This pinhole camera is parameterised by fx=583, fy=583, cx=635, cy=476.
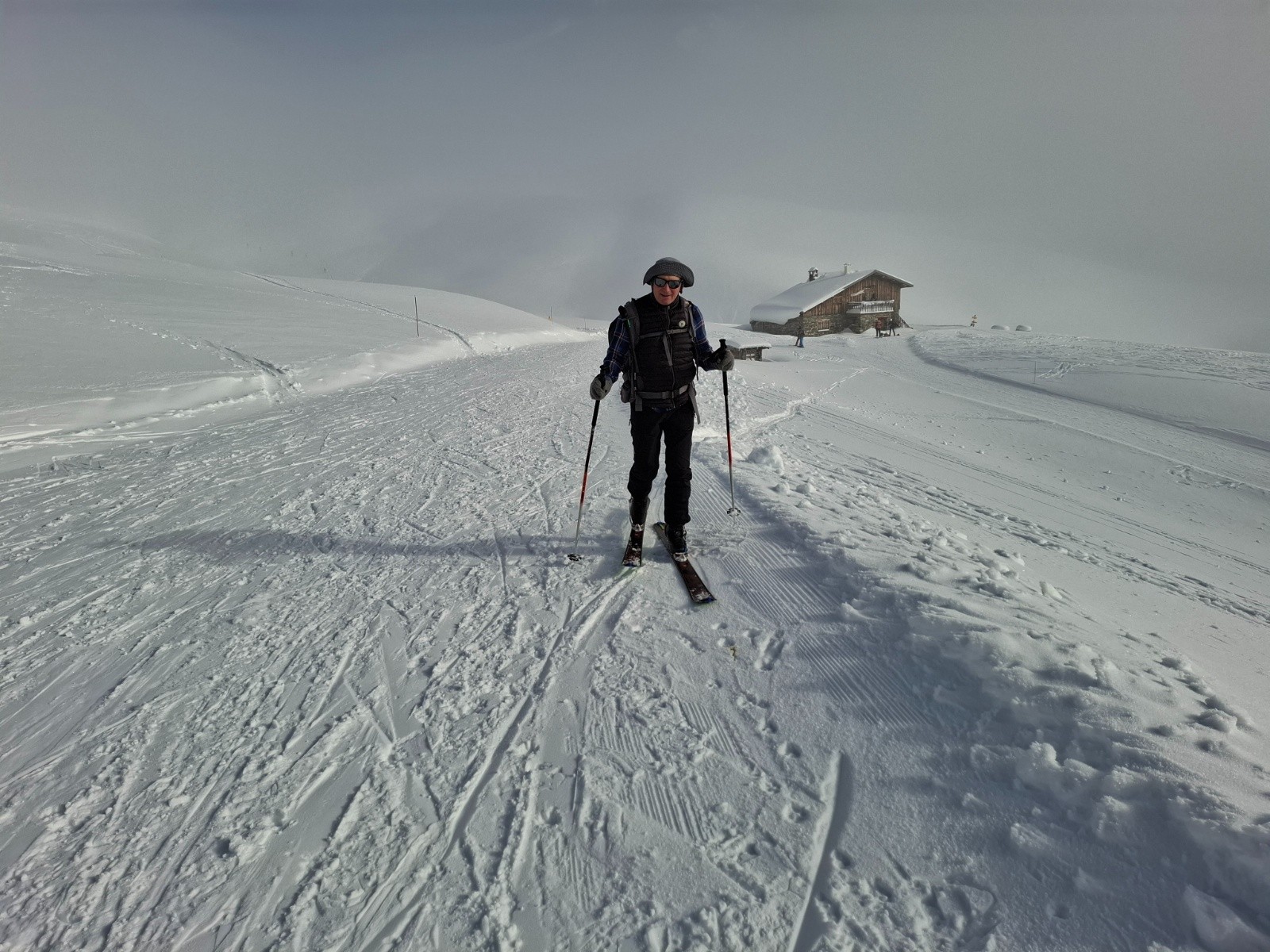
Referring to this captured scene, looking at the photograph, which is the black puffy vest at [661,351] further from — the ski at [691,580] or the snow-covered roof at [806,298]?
the snow-covered roof at [806,298]

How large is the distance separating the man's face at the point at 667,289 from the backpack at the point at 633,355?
149 mm

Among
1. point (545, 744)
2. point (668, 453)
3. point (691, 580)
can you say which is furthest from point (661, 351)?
point (545, 744)

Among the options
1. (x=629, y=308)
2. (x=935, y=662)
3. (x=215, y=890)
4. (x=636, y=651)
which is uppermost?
(x=629, y=308)

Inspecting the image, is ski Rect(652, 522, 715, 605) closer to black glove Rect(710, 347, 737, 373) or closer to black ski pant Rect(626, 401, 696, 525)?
black ski pant Rect(626, 401, 696, 525)

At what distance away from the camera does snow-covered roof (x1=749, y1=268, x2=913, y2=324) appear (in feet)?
146

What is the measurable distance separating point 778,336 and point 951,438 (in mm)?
31994

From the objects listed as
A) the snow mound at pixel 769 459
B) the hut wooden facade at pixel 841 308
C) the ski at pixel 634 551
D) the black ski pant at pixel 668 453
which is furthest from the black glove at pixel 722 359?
the hut wooden facade at pixel 841 308

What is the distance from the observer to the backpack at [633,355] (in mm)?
4262

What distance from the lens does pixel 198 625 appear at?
3.88 meters

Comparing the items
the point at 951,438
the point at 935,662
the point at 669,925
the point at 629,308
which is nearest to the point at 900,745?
the point at 935,662

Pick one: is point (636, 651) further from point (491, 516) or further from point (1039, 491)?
point (1039, 491)

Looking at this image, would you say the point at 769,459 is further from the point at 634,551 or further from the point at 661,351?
the point at 661,351

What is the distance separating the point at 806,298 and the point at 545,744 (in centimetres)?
4819

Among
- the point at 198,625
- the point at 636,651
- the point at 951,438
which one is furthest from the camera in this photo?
the point at 951,438
